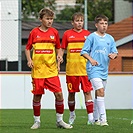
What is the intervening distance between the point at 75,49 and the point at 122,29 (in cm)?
1879

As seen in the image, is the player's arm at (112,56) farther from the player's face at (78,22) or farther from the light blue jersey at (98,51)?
the player's face at (78,22)

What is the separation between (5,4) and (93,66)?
41.0ft

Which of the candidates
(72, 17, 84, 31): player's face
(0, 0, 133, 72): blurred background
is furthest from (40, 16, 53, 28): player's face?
(0, 0, 133, 72): blurred background

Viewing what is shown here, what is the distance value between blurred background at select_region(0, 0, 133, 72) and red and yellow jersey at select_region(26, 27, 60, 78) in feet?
Answer: 30.9

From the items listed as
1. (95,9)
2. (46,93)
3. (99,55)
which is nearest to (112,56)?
(99,55)

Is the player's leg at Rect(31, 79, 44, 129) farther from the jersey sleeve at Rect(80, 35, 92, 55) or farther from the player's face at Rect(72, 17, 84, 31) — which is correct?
the player's face at Rect(72, 17, 84, 31)

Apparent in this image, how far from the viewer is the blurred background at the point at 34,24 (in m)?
21.2

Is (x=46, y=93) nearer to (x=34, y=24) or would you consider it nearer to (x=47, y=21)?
(x=47, y=21)

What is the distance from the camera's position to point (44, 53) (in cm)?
1133

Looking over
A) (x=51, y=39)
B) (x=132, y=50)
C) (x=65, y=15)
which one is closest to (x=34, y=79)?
(x=51, y=39)

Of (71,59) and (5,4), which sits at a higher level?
(5,4)

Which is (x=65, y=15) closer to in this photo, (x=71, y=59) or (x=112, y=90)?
(x=112, y=90)

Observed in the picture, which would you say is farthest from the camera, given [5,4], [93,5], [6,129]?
[93,5]

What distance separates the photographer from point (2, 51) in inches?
852
